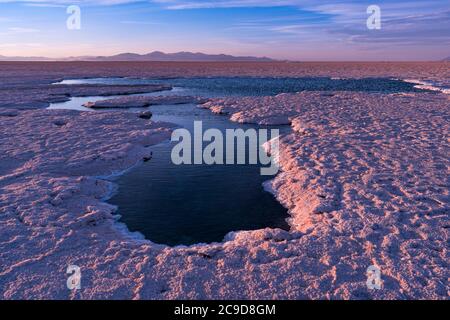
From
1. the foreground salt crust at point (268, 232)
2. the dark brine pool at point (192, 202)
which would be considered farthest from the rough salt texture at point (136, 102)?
the dark brine pool at point (192, 202)

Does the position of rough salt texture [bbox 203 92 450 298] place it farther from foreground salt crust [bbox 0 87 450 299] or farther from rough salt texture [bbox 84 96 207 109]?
rough salt texture [bbox 84 96 207 109]

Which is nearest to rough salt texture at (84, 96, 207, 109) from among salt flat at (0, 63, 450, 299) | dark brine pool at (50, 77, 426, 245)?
salt flat at (0, 63, 450, 299)

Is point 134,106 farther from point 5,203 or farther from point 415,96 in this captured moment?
point 415,96

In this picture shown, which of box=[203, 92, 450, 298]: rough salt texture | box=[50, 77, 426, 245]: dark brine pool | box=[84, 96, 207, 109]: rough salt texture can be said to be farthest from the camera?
box=[84, 96, 207, 109]: rough salt texture

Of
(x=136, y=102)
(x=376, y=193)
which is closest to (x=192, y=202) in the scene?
(x=376, y=193)

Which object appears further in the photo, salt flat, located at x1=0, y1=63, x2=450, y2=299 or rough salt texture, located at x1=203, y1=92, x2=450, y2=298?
rough salt texture, located at x1=203, y1=92, x2=450, y2=298

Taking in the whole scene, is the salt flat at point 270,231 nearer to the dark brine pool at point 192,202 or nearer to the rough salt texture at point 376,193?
the rough salt texture at point 376,193

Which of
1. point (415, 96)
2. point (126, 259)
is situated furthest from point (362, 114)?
point (126, 259)
